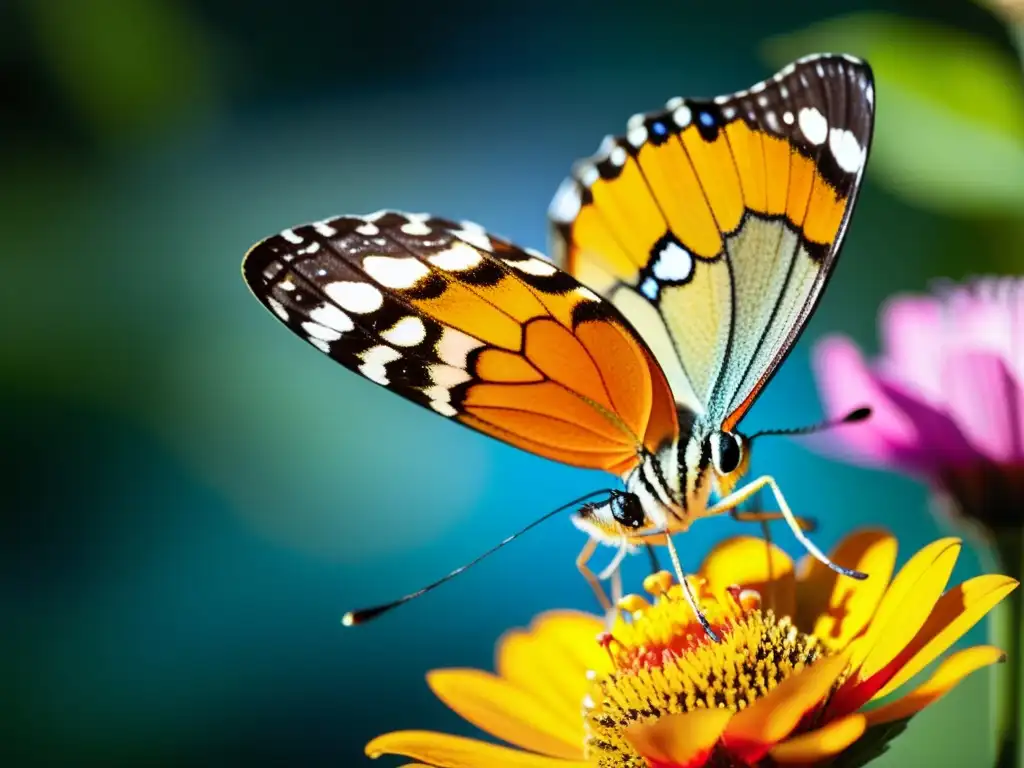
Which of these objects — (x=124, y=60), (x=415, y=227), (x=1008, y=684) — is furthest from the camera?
(x=124, y=60)

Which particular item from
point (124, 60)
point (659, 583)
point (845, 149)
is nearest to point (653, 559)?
point (659, 583)

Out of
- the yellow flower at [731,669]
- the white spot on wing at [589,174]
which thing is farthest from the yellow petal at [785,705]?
the white spot on wing at [589,174]

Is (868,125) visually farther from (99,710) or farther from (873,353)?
(99,710)

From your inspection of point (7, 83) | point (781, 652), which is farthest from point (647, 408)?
point (7, 83)

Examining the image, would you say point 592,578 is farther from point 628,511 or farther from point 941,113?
point 941,113

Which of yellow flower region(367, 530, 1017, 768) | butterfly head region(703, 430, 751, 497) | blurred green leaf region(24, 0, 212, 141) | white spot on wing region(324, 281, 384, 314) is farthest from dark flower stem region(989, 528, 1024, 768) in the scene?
blurred green leaf region(24, 0, 212, 141)

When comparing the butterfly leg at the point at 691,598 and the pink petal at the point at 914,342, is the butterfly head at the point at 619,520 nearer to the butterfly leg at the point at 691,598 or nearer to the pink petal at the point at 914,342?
the butterfly leg at the point at 691,598
